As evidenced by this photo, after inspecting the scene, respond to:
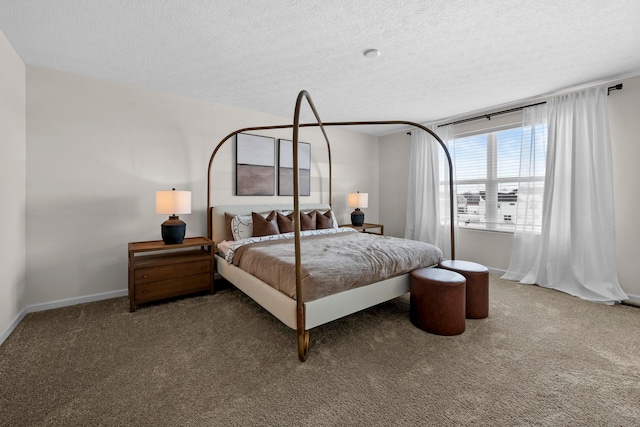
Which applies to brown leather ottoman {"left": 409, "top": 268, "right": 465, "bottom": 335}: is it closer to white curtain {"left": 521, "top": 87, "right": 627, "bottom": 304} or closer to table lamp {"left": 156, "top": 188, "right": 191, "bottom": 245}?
white curtain {"left": 521, "top": 87, "right": 627, "bottom": 304}

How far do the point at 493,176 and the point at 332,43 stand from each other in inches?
126

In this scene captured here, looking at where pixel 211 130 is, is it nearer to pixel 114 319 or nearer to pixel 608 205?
pixel 114 319

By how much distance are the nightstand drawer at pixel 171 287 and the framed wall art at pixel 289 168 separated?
1818 millimetres

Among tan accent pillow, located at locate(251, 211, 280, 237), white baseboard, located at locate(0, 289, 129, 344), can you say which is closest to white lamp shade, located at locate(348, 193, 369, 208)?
tan accent pillow, located at locate(251, 211, 280, 237)

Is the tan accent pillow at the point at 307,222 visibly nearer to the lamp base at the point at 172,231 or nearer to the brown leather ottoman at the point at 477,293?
the lamp base at the point at 172,231

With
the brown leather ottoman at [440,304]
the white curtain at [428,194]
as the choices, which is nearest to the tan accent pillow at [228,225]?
the brown leather ottoman at [440,304]

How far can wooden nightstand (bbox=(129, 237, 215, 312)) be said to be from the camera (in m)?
2.68

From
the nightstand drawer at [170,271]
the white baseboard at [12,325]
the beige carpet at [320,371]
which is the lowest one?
the beige carpet at [320,371]

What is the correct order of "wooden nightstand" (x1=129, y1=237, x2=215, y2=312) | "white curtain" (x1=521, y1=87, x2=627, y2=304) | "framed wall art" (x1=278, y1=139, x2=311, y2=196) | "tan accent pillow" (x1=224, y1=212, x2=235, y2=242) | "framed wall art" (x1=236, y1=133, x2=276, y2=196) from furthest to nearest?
"framed wall art" (x1=278, y1=139, x2=311, y2=196) → "framed wall art" (x1=236, y1=133, x2=276, y2=196) → "tan accent pillow" (x1=224, y1=212, x2=235, y2=242) → "white curtain" (x1=521, y1=87, x2=627, y2=304) → "wooden nightstand" (x1=129, y1=237, x2=215, y2=312)

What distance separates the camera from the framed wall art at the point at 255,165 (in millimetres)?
3918

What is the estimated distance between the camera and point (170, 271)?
113 inches

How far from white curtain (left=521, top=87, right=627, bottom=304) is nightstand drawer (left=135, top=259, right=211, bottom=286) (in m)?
4.08

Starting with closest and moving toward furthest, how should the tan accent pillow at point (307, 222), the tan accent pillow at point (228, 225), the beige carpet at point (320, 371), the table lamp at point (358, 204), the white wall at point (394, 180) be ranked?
the beige carpet at point (320, 371) < the tan accent pillow at point (228, 225) < the tan accent pillow at point (307, 222) < the table lamp at point (358, 204) < the white wall at point (394, 180)

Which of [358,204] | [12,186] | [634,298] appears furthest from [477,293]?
[12,186]
